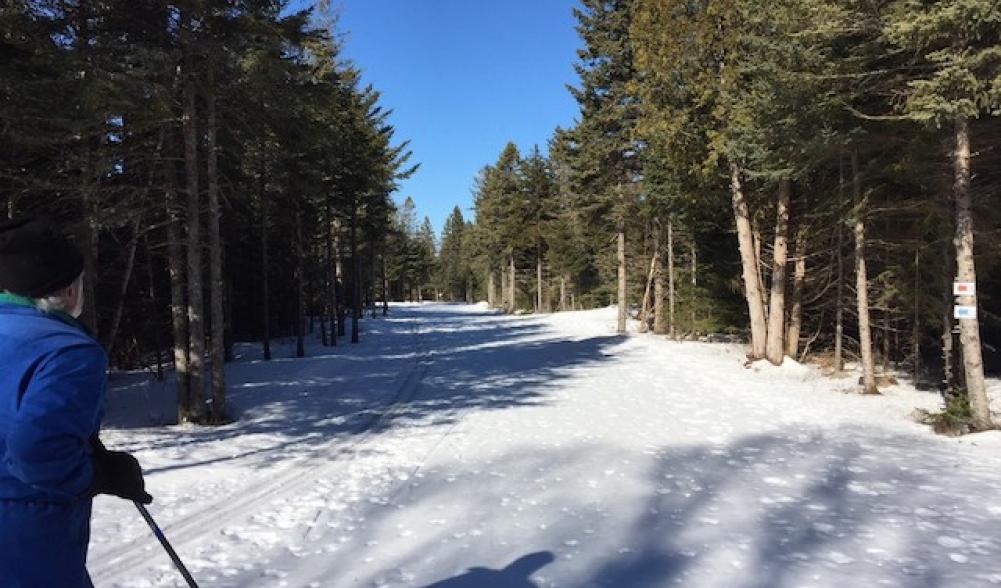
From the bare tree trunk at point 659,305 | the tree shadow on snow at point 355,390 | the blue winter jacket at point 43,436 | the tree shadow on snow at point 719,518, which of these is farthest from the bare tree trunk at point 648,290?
the blue winter jacket at point 43,436

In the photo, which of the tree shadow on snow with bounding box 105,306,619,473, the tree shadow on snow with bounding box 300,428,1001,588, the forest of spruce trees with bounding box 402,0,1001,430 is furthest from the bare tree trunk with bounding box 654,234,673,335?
the tree shadow on snow with bounding box 300,428,1001,588

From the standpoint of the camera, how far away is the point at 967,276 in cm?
978

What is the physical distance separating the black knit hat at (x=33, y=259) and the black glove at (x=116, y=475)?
0.60 metres

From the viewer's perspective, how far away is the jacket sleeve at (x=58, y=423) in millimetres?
1973

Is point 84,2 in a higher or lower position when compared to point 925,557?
higher

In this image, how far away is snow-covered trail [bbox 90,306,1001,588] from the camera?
15.6 feet

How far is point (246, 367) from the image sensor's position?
18234mm

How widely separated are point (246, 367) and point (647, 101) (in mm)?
13409

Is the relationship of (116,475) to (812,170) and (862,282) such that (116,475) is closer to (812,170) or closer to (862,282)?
(862,282)

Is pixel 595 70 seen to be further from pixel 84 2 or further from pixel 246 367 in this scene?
pixel 84 2

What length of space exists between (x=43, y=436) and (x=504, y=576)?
337 centimetres

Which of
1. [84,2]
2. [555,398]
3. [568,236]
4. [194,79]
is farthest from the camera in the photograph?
[568,236]

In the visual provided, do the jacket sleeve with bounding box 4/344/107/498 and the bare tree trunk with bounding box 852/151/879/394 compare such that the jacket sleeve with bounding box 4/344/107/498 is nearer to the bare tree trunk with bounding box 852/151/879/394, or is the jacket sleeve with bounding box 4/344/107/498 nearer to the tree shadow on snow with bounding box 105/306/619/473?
the tree shadow on snow with bounding box 105/306/619/473

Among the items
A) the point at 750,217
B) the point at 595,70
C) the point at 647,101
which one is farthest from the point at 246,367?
the point at 595,70
